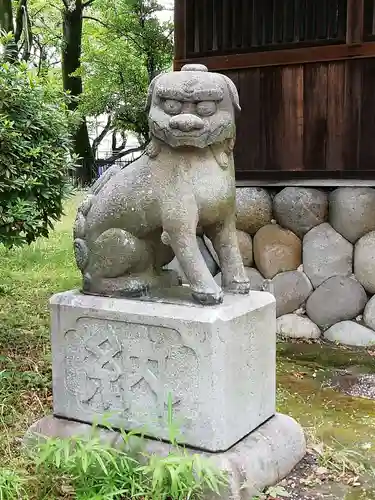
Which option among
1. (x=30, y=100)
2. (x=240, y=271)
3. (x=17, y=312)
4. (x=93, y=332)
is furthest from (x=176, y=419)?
(x=17, y=312)

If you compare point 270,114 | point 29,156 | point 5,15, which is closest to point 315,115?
point 270,114

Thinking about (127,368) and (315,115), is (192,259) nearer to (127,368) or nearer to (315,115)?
(127,368)

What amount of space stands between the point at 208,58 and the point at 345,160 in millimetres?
1852

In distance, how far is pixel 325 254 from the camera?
6113mm

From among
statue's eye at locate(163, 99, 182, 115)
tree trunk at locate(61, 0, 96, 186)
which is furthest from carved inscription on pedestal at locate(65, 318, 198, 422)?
tree trunk at locate(61, 0, 96, 186)

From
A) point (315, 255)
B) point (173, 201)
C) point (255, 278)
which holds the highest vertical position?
point (173, 201)

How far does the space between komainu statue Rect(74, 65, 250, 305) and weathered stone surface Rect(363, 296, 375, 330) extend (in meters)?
2.97

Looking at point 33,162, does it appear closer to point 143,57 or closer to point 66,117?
point 66,117

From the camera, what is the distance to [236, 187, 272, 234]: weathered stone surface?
6.31 metres

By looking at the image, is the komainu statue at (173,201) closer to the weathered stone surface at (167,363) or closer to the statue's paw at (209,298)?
the statue's paw at (209,298)

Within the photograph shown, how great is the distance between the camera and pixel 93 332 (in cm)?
327

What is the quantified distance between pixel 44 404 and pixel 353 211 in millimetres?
3424

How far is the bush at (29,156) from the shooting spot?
14.8ft

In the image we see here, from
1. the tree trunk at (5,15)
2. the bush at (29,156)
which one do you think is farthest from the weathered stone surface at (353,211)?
the tree trunk at (5,15)
